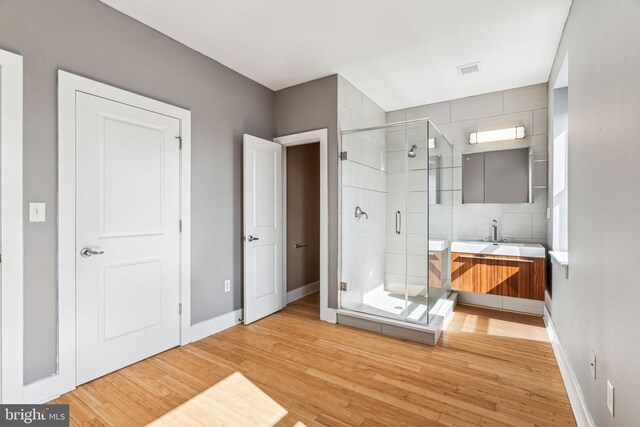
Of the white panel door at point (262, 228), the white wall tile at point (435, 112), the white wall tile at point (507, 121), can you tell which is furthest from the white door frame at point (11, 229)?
the white wall tile at point (507, 121)

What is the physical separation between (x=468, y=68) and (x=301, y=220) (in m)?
2.79

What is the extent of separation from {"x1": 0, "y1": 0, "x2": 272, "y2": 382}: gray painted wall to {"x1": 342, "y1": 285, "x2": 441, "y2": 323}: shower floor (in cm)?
75

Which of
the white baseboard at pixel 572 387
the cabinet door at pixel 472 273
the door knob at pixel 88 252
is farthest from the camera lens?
the cabinet door at pixel 472 273

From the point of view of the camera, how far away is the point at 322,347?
8.93 ft

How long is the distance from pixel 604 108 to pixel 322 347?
8.37ft

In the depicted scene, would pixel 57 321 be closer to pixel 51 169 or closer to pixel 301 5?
pixel 51 169

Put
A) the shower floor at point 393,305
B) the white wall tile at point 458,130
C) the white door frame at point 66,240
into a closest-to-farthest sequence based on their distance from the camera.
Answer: the white door frame at point 66,240 → the shower floor at point 393,305 → the white wall tile at point 458,130

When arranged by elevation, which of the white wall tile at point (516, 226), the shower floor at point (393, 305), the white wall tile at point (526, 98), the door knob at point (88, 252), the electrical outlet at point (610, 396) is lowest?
the shower floor at point (393, 305)

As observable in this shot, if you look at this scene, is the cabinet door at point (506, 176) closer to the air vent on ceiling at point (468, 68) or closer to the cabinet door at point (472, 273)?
the cabinet door at point (472, 273)

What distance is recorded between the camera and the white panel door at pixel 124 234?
2.12 metres

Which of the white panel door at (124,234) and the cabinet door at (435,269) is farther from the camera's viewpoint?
the cabinet door at (435,269)

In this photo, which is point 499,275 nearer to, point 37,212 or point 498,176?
point 498,176

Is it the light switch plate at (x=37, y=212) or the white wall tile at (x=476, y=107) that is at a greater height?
the white wall tile at (x=476, y=107)

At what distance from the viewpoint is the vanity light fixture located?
369 cm
